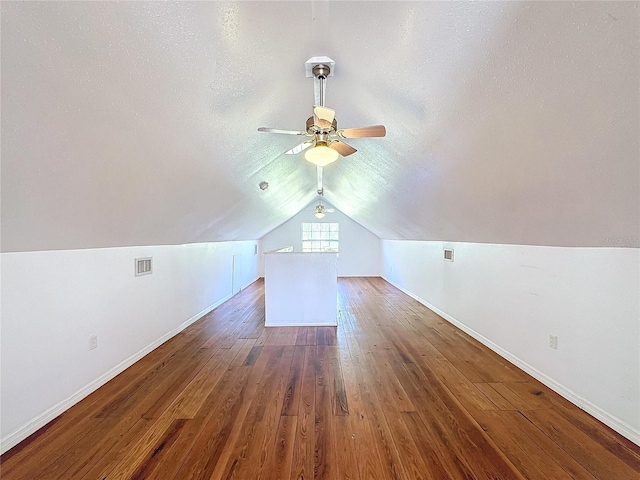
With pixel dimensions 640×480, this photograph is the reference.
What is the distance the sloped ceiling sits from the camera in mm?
1194

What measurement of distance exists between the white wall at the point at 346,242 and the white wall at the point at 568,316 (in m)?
5.38

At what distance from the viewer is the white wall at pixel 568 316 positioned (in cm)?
194

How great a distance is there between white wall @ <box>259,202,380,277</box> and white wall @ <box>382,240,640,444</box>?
212 inches

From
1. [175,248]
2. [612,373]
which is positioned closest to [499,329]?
[612,373]

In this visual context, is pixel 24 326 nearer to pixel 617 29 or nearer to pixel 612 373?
pixel 617 29

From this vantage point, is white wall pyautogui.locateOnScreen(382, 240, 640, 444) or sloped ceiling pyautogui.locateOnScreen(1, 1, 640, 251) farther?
white wall pyautogui.locateOnScreen(382, 240, 640, 444)

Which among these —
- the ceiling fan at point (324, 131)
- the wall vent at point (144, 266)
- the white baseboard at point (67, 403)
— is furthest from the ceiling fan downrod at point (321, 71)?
the white baseboard at point (67, 403)

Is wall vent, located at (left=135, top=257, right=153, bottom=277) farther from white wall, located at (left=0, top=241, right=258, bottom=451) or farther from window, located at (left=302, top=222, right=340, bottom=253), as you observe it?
window, located at (left=302, top=222, right=340, bottom=253)

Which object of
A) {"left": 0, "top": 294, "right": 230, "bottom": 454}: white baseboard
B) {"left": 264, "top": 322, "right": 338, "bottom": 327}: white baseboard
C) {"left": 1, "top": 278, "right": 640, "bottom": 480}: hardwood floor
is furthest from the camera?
{"left": 264, "top": 322, "right": 338, "bottom": 327}: white baseboard

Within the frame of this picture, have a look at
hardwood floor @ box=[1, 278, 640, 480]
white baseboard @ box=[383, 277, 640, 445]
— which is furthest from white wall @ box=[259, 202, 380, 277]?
hardwood floor @ box=[1, 278, 640, 480]

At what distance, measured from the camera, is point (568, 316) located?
239cm

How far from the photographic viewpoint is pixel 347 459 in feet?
5.71

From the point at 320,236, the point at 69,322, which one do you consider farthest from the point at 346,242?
the point at 69,322

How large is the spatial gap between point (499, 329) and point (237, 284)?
17.5ft
